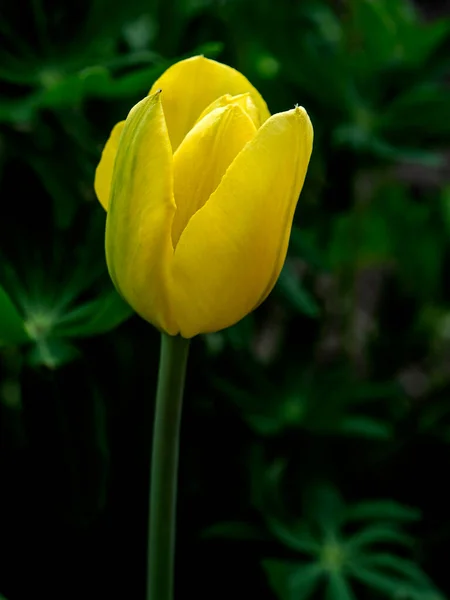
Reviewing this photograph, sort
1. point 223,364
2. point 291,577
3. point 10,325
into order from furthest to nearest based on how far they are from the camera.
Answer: point 223,364 → point 291,577 → point 10,325

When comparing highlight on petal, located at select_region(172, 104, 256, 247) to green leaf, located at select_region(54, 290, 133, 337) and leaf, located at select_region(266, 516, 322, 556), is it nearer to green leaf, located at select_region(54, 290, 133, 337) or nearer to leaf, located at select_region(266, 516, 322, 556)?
green leaf, located at select_region(54, 290, 133, 337)

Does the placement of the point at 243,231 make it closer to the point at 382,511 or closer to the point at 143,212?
the point at 143,212

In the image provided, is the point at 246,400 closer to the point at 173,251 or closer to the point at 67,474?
the point at 67,474

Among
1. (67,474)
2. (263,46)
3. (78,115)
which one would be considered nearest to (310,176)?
(263,46)

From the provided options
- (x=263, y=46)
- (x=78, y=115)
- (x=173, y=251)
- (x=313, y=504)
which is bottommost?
(x=173, y=251)

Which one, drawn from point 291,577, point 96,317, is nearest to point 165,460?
point 96,317

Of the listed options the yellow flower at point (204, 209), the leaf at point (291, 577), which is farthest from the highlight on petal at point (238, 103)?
the leaf at point (291, 577)

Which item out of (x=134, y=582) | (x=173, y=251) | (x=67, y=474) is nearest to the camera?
(x=173, y=251)

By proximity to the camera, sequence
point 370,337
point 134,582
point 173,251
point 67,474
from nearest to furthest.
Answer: point 173,251 < point 67,474 < point 134,582 < point 370,337
